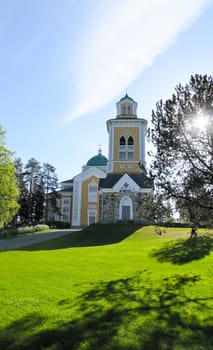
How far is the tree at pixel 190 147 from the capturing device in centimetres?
905

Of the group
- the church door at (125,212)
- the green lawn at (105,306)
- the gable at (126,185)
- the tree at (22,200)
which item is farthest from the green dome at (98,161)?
the green lawn at (105,306)

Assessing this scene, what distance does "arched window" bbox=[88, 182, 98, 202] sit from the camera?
46.6m

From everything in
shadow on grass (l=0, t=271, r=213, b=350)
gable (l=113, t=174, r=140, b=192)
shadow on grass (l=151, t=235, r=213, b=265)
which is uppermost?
gable (l=113, t=174, r=140, b=192)

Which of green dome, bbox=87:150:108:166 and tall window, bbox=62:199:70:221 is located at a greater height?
green dome, bbox=87:150:108:166

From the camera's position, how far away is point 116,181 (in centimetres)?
3503

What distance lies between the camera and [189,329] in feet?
15.5

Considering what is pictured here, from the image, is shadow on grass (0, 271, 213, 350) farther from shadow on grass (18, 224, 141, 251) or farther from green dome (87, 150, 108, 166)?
green dome (87, 150, 108, 166)

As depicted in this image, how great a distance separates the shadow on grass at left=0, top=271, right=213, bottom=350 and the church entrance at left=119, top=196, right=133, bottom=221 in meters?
25.9

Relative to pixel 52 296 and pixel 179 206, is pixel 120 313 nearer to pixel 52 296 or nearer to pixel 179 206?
pixel 52 296

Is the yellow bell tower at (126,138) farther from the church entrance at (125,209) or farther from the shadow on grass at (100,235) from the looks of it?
the shadow on grass at (100,235)

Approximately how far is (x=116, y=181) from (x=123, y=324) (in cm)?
3032

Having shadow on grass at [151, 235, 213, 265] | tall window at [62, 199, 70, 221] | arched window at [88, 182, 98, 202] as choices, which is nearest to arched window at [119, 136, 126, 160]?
arched window at [88, 182, 98, 202]

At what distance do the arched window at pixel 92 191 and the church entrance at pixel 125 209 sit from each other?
539 inches

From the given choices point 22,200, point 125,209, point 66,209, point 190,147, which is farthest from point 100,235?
point 22,200
